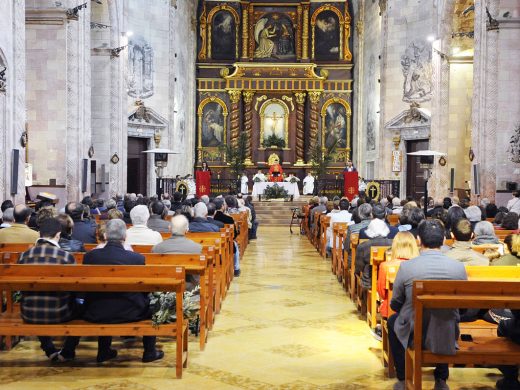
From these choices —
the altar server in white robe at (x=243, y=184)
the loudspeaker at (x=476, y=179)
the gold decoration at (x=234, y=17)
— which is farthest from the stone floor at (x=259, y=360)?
the gold decoration at (x=234, y=17)

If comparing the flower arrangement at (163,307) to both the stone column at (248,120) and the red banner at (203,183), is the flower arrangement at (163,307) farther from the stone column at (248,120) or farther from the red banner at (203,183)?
the stone column at (248,120)

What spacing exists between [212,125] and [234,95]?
1832mm

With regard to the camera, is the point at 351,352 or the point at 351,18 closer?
the point at 351,352

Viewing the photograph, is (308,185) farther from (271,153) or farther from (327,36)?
(327,36)

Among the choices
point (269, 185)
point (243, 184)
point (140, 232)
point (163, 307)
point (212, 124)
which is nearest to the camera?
point (163, 307)

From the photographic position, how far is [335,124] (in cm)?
3638

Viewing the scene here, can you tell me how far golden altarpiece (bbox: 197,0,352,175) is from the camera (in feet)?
118

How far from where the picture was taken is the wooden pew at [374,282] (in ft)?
26.6

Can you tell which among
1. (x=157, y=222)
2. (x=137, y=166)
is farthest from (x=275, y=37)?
(x=157, y=222)

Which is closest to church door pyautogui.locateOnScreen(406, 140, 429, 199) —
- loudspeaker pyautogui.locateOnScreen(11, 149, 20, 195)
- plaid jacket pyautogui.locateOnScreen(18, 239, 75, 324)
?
loudspeaker pyautogui.locateOnScreen(11, 149, 20, 195)

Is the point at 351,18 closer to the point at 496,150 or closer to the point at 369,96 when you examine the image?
the point at 369,96

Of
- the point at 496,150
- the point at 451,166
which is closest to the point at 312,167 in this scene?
the point at 451,166

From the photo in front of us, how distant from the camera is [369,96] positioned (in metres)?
33.3

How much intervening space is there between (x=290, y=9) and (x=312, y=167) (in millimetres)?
8279
